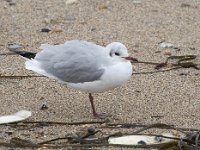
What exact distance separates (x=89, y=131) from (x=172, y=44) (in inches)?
89.3

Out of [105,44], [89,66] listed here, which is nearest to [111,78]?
[89,66]

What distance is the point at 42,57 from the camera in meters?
5.20

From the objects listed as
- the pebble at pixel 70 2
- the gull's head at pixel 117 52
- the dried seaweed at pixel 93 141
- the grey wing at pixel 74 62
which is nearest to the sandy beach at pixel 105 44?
the pebble at pixel 70 2

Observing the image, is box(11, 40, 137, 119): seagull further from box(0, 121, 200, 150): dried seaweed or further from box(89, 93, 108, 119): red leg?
box(0, 121, 200, 150): dried seaweed

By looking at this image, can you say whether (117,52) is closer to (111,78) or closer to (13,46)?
(111,78)

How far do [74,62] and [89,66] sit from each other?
130mm

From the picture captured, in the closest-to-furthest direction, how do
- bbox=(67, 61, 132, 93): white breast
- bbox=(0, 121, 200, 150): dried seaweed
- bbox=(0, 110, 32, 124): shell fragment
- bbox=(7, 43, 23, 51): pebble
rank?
bbox=(0, 121, 200, 150): dried seaweed, bbox=(0, 110, 32, 124): shell fragment, bbox=(67, 61, 132, 93): white breast, bbox=(7, 43, 23, 51): pebble

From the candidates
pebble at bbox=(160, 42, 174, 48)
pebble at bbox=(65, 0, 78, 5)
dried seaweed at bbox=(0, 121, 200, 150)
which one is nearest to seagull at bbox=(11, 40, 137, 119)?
dried seaweed at bbox=(0, 121, 200, 150)

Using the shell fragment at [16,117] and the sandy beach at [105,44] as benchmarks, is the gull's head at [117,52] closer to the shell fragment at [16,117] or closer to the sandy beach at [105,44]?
the sandy beach at [105,44]

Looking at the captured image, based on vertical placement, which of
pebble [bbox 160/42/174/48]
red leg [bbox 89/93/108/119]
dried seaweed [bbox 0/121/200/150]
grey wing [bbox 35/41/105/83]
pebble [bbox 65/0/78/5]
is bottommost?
dried seaweed [bbox 0/121/200/150]

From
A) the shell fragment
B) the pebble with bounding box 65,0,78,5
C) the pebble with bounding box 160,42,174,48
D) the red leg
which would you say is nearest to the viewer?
the shell fragment

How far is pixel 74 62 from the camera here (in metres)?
5.04

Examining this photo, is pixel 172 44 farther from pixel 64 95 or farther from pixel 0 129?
pixel 0 129

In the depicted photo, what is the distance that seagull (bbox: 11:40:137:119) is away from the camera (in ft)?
16.2
